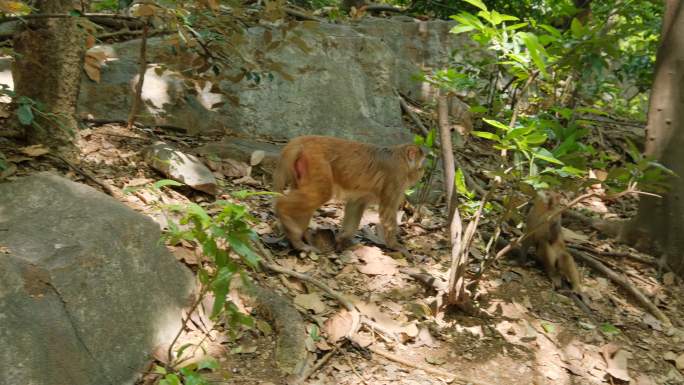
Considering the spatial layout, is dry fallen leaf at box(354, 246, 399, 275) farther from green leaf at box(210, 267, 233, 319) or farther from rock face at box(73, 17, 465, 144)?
green leaf at box(210, 267, 233, 319)

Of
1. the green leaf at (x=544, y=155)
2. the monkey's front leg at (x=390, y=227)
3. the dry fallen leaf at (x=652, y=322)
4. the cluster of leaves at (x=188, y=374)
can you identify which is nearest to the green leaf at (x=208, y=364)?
the cluster of leaves at (x=188, y=374)

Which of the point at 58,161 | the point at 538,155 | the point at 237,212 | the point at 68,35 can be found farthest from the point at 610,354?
the point at 68,35

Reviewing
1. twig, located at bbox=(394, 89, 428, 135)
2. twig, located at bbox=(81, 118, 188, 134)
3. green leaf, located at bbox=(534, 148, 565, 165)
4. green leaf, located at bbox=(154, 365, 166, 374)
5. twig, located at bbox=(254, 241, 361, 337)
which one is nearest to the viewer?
green leaf, located at bbox=(154, 365, 166, 374)

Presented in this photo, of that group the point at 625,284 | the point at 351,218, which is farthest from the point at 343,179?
the point at 625,284

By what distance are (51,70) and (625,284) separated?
569cm

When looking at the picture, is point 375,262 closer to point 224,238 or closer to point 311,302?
point 311,302

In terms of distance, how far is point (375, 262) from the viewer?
5.58 metres

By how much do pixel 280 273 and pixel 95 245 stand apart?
63.4 inches

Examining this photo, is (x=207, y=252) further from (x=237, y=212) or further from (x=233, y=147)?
(x=233, y=147)

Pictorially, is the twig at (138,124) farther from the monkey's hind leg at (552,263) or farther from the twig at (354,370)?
the monkey's hind leg at (552,263)

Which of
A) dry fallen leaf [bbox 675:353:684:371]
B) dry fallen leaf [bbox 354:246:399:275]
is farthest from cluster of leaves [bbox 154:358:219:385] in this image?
dry fallen leaf [bbox 675:353:684:371]

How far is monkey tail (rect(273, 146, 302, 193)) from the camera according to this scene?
5.45 meters

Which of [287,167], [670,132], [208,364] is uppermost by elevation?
[670,132]

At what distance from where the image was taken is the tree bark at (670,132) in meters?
6.12
